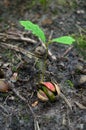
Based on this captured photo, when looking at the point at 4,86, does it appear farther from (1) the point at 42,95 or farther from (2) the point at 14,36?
(2) the point at 14,36

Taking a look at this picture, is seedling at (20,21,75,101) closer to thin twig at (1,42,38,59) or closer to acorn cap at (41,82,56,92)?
acorn cap at (41,82,56,92)

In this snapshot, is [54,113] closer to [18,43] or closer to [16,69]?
[16,69]

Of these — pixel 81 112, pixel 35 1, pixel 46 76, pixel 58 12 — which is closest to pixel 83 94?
pixel 81 112

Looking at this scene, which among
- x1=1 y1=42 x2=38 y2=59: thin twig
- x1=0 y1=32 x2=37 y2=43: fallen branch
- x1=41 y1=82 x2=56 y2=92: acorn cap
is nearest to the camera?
x1=41 y1=82 x2=56 y2=92: acorn cap

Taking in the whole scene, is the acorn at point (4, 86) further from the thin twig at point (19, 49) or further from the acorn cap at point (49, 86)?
the thin twig at point (19, 49)

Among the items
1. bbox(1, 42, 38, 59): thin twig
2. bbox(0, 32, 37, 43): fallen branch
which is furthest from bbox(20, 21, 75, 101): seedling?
bbox(0, 32, 37, 43): fallen branch

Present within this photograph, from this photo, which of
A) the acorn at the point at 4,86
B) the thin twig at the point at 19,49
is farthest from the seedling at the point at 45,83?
the thin twig at the point at 19,49

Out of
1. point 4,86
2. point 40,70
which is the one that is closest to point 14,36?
point 40,70
